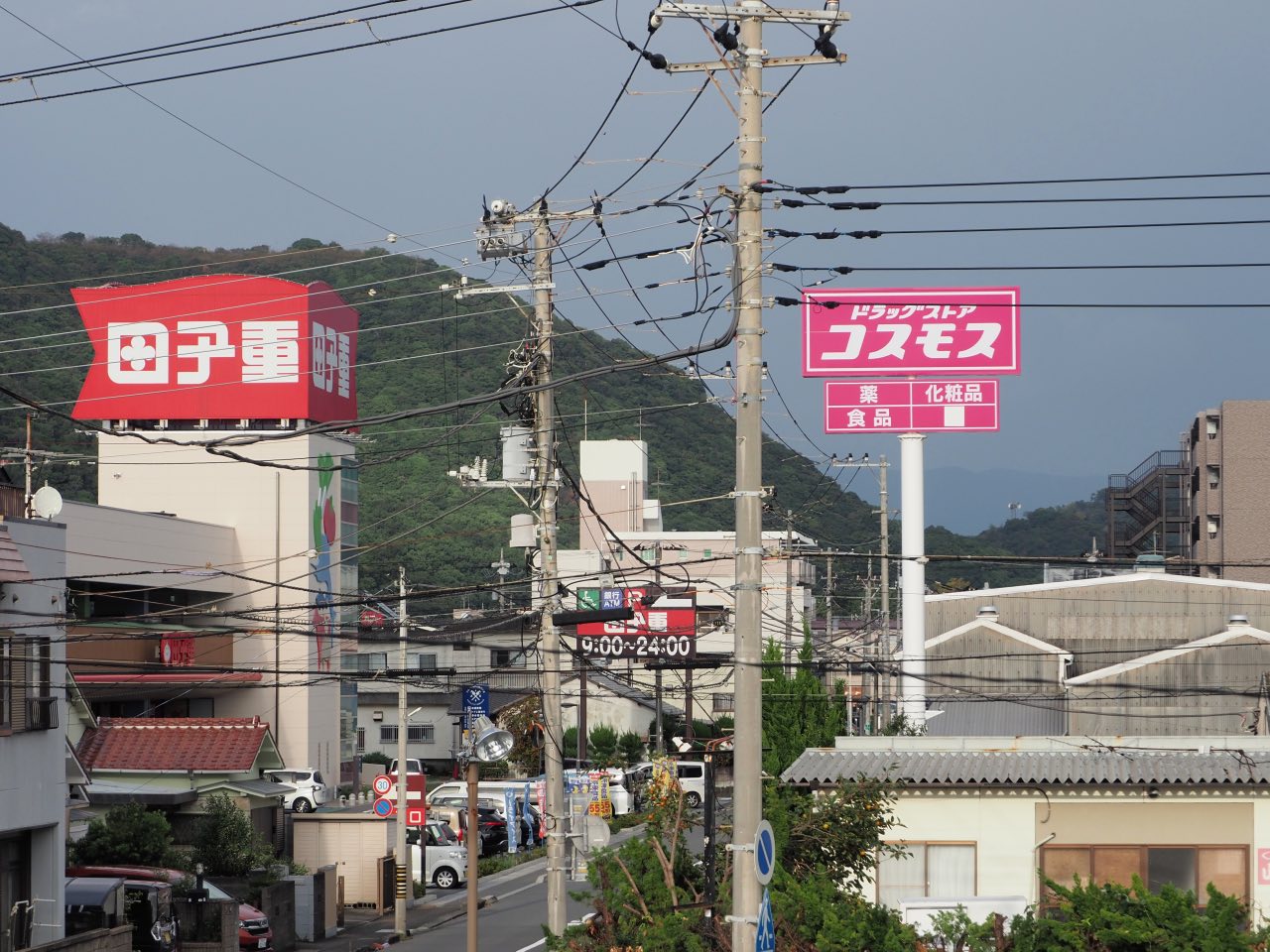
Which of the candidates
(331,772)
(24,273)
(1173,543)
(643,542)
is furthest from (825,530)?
(24,273)

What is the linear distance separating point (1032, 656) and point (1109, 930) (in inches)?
1439

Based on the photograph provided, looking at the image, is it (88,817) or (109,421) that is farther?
(109,421)

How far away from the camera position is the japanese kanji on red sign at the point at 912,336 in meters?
41.7

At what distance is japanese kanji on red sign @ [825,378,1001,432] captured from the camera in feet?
141

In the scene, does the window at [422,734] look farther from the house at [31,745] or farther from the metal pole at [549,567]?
the metal pole at [549,567]

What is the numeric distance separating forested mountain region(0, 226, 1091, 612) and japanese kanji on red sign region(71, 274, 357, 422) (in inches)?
167

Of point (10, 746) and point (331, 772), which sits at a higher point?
point (10, 746)

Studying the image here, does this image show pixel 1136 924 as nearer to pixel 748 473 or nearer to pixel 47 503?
pixel 748 473

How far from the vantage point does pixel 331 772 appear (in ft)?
236

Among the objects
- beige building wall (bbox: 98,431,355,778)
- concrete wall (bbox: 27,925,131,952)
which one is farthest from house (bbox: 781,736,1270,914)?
Answer: beige building wall (bbox: 98,431,355,778)

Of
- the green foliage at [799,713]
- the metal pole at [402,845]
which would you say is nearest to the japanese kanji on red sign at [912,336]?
the green foliage at [799,713]

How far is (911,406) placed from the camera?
43250mm

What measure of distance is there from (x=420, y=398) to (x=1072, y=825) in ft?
220

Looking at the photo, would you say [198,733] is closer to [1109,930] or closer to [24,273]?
[1109,930]
